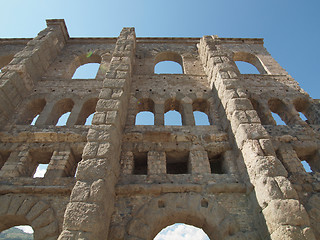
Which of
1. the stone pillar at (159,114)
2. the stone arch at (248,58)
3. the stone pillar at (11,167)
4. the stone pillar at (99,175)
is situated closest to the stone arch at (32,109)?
the stone pillar at (11,167)

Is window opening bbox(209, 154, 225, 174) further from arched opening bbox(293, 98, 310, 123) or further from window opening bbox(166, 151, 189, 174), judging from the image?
arched opening bbox(293, 98, 310, 123)

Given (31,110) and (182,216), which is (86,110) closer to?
(31,110)

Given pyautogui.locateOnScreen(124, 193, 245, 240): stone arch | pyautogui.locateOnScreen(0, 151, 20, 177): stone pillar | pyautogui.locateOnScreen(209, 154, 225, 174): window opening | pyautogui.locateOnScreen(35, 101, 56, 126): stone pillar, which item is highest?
pyautogui.locateOnScreen(35, 101, 56, 126): stone pillar

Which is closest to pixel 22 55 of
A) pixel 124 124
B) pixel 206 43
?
pixel 124 124

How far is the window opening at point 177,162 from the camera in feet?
21.6

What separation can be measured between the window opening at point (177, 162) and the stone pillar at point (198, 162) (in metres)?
0.31

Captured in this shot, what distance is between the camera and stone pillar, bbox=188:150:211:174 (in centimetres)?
596

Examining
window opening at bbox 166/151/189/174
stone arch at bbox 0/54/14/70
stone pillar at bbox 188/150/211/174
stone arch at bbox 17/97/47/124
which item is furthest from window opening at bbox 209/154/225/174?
stone arch at bbox 0/54/14/70

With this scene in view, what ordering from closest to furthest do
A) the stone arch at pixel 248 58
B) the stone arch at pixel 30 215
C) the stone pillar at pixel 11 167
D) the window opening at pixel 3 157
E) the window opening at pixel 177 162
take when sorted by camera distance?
the stone arch at pixel 30 215
the stone pillar at pixel 11 167
the window opening at pixel 3 157
the window opening at pixel 177 162
the stone arch at pixel 248 58

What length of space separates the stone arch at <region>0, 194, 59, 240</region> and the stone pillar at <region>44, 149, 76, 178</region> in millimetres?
761

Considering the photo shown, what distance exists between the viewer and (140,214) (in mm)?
4992

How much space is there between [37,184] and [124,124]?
115 inches

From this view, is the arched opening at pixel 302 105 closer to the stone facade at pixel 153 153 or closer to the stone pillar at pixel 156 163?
the stone facade at pixel 153 153

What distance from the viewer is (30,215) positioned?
16.4 ft
